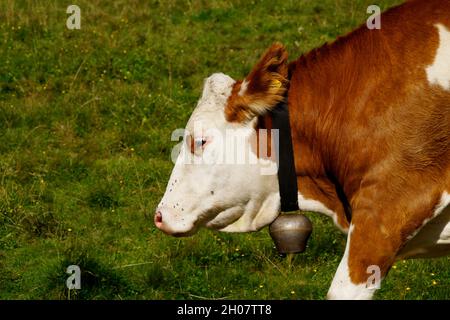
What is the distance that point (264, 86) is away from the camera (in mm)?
5613

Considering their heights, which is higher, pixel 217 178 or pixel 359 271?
pixel 217 178

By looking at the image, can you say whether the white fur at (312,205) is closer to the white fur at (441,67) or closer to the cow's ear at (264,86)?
the cow's ear at (264,86)

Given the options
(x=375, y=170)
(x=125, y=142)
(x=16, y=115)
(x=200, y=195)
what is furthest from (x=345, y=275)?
(x=16, y=115)

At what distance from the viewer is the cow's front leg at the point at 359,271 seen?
5.30 meters

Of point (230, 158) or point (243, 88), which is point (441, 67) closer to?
point (243, 88)

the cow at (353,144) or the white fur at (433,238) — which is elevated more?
the cow at (353,144)

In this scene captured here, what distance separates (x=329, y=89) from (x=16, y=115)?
545 cm

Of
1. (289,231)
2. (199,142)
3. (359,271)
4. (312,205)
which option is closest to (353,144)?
(312,205)

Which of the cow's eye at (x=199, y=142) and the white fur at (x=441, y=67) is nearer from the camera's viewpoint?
the white fur at (x=441, y=67)

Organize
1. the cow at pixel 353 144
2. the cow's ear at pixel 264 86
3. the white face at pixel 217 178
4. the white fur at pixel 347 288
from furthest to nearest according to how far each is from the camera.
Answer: the white face at pixel 217 178, the cow's ear at pixel 264 86, the white fur at pixel 347 288, the cow at pixel 353 144

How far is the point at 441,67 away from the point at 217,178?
1.36 meters

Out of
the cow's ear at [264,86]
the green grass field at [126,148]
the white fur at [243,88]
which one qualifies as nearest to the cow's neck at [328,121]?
the cow's ear at [264,86]

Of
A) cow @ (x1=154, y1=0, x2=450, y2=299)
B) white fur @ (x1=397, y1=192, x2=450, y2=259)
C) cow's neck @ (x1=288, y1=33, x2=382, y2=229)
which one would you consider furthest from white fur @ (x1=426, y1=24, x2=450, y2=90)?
white fur @ (x1=397, y1=192, x2=450, y2=259)

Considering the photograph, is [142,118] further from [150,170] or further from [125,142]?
[150,170]
